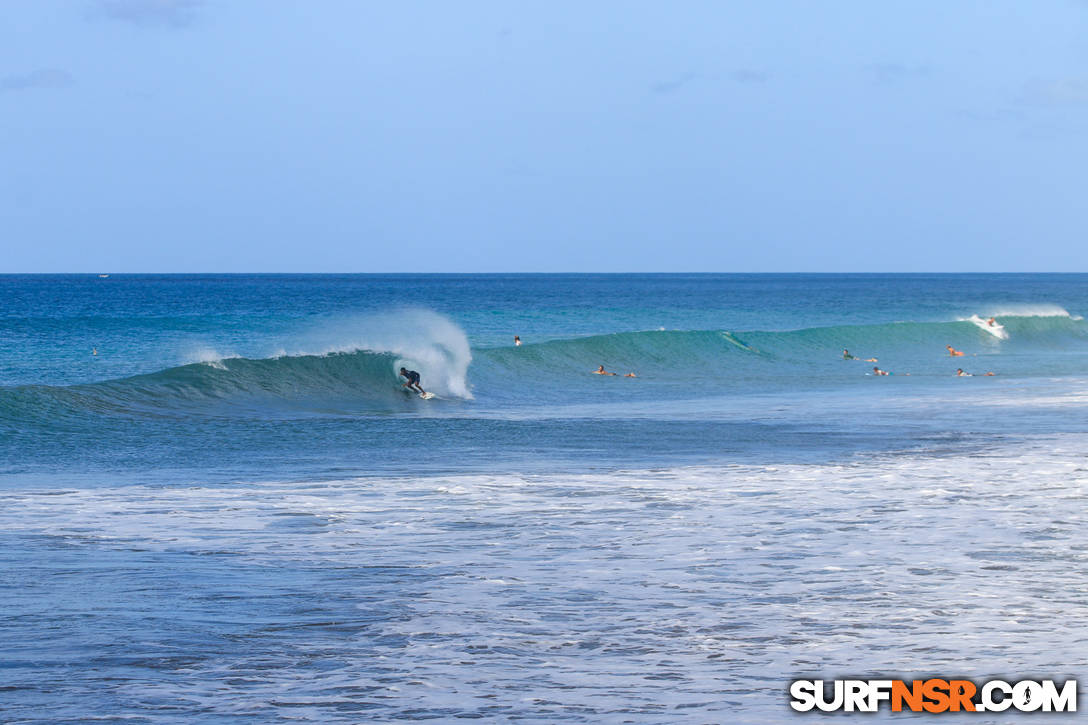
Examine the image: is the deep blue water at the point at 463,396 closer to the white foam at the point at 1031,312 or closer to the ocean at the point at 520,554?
the ocean at the point at 520,554

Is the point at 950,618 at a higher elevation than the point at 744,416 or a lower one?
lower

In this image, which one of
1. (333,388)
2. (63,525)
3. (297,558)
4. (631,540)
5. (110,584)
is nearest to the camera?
(110,584)

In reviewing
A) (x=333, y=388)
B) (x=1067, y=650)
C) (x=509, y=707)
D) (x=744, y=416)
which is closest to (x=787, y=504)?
(x=1067, y=650)

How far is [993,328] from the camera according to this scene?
50562 millimetres

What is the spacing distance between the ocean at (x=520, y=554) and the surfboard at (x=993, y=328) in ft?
96.5

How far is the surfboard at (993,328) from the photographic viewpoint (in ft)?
162

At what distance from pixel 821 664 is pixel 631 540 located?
9.98 ft

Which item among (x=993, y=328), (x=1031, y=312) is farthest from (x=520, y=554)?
(x=1031, y=312)

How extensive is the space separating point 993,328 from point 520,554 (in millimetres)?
46623

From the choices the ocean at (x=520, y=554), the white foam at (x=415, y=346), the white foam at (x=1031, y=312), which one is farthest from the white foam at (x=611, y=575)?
the white foam at (x=1031, y=312)

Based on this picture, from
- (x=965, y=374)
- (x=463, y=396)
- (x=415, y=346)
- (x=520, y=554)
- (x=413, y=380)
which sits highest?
(x=965, y=374)

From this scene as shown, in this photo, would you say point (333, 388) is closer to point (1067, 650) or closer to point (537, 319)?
point (1067, 650)

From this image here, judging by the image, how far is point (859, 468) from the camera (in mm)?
12703

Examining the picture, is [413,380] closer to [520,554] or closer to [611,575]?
[520,554]
